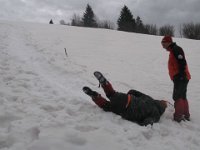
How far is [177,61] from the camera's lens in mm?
5879

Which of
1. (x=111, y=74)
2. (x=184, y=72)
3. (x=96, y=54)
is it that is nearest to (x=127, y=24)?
(x=96, y=54)

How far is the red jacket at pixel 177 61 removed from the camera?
5836mm

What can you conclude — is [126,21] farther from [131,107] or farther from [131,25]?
[131,107]

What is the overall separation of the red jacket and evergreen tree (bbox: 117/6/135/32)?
134 feet

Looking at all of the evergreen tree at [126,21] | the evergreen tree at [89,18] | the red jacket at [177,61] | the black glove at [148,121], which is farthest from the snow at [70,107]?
the evergreen tree at [89,18]

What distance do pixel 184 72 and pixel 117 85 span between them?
2953 mm

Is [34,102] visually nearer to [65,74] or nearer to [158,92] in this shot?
[65,74]

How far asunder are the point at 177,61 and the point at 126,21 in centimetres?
4198

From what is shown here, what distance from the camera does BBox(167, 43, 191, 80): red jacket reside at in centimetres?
584

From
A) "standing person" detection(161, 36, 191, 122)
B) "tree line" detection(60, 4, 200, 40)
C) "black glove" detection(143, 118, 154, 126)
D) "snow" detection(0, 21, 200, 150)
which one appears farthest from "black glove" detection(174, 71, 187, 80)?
"tree line" detection(60, 4, 200, 40)

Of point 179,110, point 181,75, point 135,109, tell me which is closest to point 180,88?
point 181,75

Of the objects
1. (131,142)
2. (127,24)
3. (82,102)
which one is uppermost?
(127,24)

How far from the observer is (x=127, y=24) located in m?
46.5

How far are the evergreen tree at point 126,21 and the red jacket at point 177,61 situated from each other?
40806 mm
